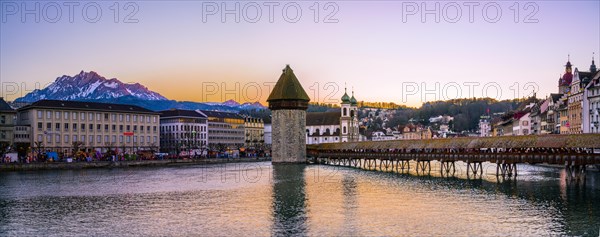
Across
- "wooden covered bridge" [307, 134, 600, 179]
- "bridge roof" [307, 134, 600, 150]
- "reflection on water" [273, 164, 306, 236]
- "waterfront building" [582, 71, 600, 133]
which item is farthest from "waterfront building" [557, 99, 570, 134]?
"reflection on water" [273, 164, 306, 236]

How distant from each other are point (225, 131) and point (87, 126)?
45.8 meters

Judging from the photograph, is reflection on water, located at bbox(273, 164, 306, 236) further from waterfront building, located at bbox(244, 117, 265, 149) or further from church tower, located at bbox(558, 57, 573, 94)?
waterfront building, located at bbox(244, 117, 265, 149)

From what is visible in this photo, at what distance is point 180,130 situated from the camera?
11150 cm

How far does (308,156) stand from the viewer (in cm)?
7669

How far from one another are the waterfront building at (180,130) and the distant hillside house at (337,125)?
23.4 m

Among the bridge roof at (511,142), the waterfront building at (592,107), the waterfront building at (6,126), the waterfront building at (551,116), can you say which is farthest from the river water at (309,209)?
the waterfront building at (551,116)

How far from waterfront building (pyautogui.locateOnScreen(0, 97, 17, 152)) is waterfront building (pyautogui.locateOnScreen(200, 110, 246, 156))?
4570cm

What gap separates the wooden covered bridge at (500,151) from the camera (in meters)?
37.2

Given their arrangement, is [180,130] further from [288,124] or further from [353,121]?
[288,124]

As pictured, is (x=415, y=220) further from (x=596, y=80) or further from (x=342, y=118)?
(x=342, y=118)

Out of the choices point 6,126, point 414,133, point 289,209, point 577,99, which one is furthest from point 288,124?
point 414,133

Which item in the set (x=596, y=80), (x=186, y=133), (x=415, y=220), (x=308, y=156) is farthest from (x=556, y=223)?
(x=186, y=133)

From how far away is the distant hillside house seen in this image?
401ft

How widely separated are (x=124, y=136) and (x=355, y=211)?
6804 cm
